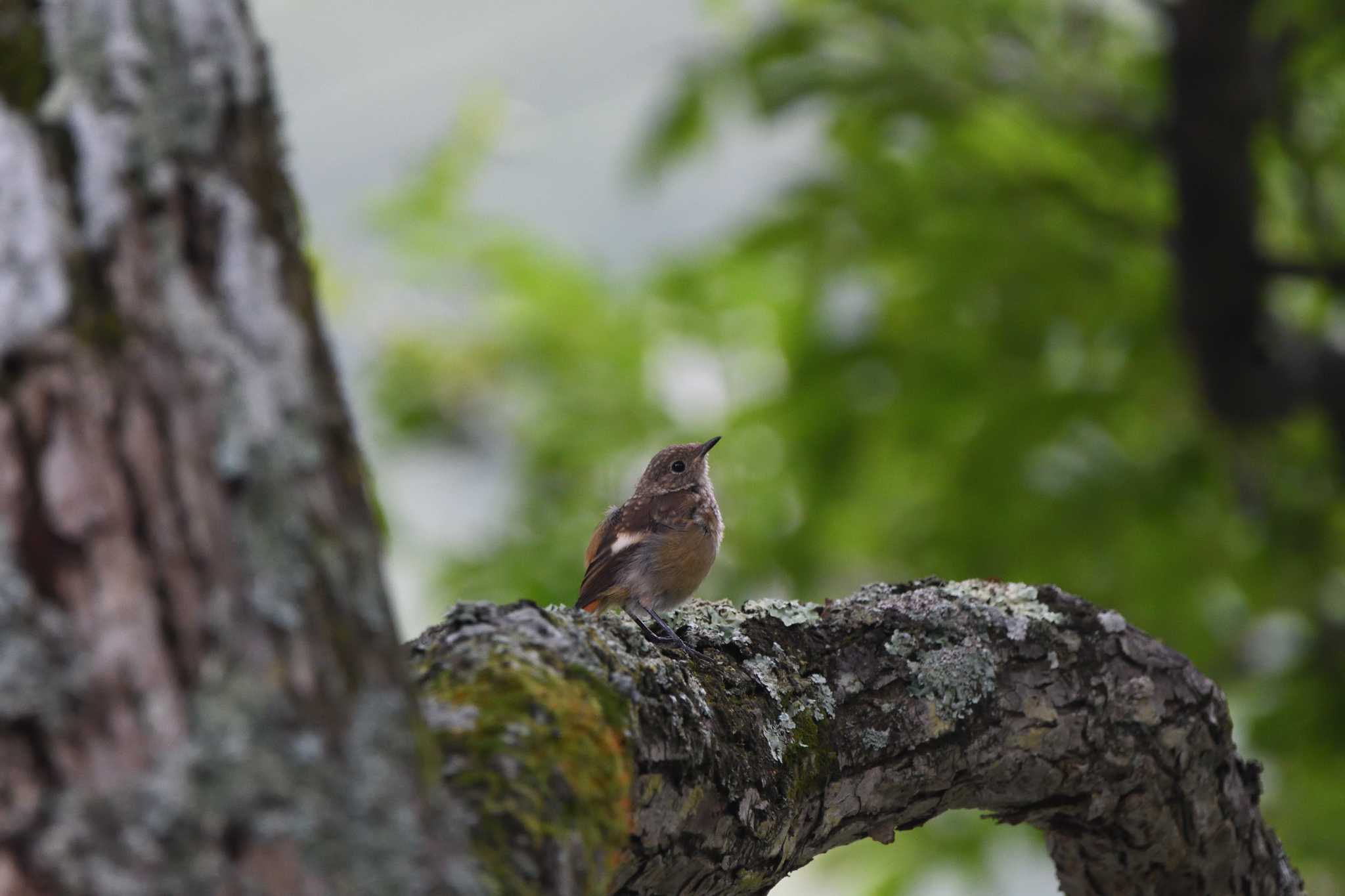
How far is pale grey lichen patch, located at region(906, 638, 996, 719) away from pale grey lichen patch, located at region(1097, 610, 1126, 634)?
0.32 metres

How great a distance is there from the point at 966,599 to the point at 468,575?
6.49 m

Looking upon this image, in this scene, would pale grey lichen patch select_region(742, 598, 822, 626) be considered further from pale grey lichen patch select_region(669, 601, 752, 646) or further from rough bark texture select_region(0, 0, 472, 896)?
rough bark texture select_region(0, 0, 472, 896)

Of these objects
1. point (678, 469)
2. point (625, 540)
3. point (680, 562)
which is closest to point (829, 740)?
Answer: point (680, 562)

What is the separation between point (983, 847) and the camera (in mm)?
9461

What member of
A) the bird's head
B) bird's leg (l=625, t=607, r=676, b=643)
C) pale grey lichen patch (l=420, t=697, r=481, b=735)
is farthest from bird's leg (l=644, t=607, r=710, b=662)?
the bird's head

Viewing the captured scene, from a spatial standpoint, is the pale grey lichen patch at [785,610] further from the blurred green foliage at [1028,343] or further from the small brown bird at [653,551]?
the blurred green foliage at [1028,343]

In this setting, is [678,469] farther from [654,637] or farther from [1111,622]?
[654,637]

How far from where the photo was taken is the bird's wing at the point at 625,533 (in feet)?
13.0

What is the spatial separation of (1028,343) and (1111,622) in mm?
4775

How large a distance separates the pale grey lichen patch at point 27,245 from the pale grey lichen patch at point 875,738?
1.80m

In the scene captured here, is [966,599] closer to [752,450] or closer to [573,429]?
[752,450]

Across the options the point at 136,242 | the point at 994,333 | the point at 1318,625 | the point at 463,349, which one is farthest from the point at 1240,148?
the point at 463,349

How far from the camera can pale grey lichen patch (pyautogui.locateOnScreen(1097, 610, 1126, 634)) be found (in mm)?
3104

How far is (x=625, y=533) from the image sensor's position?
413 centimetres
